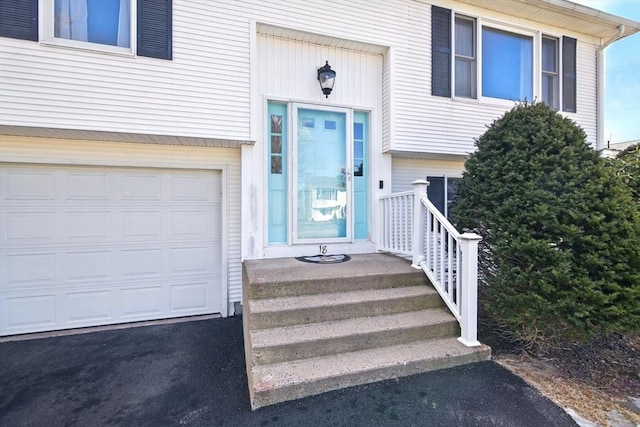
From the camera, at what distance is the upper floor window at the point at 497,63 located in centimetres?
486

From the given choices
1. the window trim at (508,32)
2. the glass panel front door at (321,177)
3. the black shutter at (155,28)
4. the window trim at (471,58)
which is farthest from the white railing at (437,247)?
the black shutter at (155,28)

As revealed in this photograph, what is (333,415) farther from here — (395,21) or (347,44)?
(395,21)

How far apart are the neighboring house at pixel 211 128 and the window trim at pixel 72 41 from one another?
0.02 meters

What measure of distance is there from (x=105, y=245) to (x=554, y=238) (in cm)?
506

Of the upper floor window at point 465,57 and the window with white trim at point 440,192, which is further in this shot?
the window with white trim at point 440,192

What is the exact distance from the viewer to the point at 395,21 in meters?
4.61

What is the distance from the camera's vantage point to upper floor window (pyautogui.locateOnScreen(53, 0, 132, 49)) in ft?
11.5

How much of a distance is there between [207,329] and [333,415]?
7.44 feet

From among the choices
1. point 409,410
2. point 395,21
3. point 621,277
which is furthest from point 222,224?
point 621,277

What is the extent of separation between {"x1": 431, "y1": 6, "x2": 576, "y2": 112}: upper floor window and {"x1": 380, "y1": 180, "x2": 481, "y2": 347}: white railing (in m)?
2.12

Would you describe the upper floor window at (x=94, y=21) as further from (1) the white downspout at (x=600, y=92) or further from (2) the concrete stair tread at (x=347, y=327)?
(1) the white downspout at (x=600, y=92)

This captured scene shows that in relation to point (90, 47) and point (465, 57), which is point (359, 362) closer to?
point (90, 47)

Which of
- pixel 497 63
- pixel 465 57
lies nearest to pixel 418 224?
pixel 465 57

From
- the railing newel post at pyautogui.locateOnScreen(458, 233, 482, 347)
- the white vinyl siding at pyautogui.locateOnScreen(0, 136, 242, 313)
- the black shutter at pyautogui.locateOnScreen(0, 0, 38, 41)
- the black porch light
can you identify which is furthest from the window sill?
the railing newel post at pyautogui.locateOnScreen(458, 233, 482, 347)
